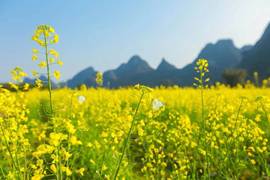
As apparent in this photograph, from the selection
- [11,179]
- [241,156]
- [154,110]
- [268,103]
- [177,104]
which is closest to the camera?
[11,179]

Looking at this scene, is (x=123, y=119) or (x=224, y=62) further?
(x=224, y=62)

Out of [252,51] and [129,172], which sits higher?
[252,51]

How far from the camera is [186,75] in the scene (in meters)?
142

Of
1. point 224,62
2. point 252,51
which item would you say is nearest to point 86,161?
point 252,51

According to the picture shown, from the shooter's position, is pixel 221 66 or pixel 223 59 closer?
pixel 221 66

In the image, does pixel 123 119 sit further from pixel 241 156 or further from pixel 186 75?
pixel 186 75

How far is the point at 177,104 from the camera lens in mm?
9883

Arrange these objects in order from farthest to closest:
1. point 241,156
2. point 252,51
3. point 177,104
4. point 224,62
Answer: point 224,62 < point 252,51 < point 177,104 < point 241,156

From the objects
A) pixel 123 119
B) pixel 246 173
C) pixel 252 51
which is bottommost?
pixel 246 173

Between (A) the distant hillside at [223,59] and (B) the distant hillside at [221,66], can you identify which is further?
(A) the distant hillside at [223,59]

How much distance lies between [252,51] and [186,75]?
28.2 metres

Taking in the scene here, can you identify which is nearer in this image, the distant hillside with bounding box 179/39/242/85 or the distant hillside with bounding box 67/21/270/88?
the distant hillside with bounding box 67/21/270/88

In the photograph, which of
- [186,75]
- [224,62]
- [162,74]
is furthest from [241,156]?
[224,62]

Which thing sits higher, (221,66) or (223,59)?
(223,59)
